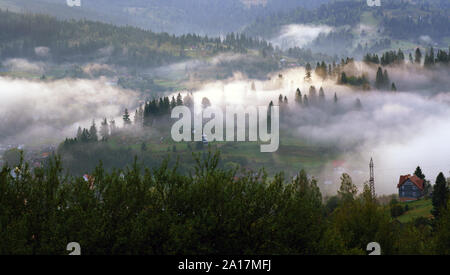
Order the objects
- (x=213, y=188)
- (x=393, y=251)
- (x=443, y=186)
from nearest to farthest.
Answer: (x=213, y=188) → (x=393, y=251) → (x=443, y=186)

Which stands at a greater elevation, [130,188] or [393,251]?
[130,188]

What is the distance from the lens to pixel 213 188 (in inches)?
2311

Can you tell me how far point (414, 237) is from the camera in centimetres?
7662

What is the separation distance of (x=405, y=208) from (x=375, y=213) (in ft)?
341

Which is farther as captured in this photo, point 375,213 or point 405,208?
point 405,208

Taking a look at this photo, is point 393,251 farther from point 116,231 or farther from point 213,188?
point 116,231

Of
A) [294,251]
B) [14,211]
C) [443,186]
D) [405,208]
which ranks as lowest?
[405,208]
